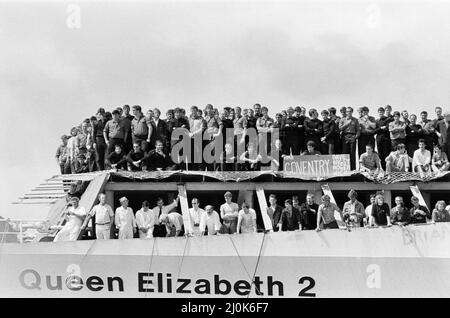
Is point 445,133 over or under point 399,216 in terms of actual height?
over

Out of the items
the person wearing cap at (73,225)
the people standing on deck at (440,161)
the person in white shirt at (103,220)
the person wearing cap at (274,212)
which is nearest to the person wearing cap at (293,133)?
the person wearing cap at (274,212)

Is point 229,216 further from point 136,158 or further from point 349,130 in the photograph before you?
point 349,130

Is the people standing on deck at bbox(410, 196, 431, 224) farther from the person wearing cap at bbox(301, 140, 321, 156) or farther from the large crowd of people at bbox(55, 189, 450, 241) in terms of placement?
the person wearing cap at bbox(301, 140, 321, 156)

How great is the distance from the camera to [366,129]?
21.5m

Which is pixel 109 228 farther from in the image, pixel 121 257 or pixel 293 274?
pixel 293 274

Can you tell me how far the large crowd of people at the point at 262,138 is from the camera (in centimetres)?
2117

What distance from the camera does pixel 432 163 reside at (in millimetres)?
21766

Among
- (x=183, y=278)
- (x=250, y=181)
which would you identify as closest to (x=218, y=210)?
(x=250, y=181)

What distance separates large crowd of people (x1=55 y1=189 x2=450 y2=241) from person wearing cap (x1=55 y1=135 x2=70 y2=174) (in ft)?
8.32

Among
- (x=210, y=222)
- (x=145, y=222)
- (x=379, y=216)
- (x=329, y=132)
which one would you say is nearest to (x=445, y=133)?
(x=329, y=132)

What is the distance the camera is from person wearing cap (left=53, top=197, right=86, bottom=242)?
1993 cm

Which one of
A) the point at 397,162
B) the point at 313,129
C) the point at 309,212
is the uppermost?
the point at 313,129

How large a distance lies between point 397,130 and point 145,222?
5.90 metres
